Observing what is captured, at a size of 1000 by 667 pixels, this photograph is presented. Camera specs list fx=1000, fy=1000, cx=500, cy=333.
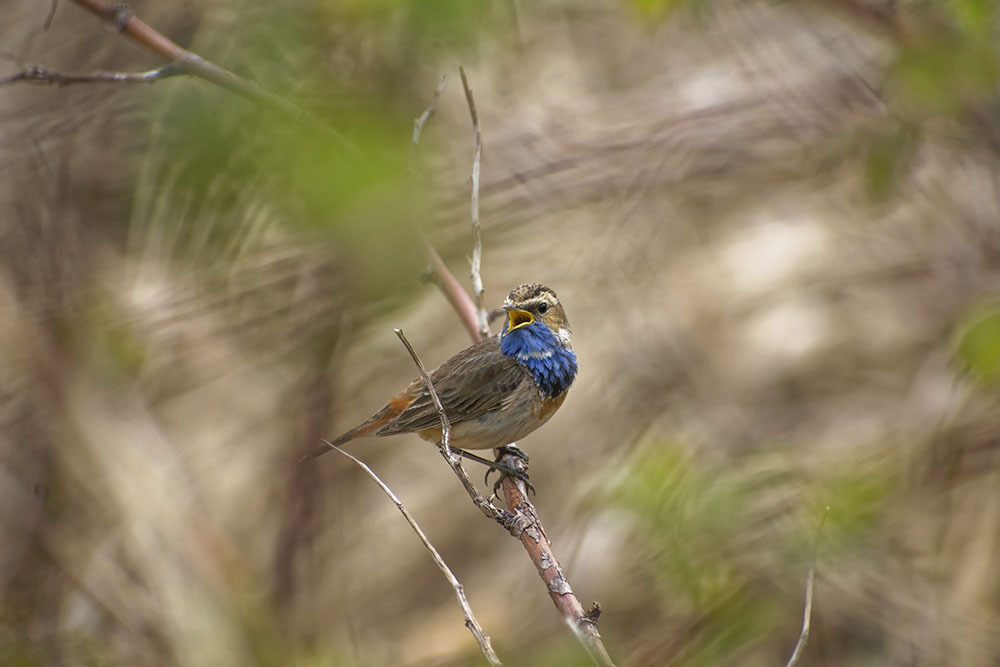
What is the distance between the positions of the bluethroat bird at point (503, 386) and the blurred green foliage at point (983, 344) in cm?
156

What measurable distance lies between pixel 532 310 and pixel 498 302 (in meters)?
2.57

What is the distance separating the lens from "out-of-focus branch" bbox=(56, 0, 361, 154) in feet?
8.02

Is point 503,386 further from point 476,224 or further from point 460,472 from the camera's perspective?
point 460,472

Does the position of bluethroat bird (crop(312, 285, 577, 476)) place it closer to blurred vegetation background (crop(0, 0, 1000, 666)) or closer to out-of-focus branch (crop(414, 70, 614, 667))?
out-of-focus branch (crop(414, 70, 614, 667))

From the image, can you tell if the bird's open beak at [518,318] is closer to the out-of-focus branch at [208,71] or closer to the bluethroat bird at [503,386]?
the bluethroat bird at [503,386]

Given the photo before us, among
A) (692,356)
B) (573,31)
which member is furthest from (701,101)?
(692,356)

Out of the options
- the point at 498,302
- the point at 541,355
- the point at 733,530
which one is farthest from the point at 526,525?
the point at 498,302

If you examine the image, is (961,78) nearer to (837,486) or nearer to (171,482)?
(837,486)

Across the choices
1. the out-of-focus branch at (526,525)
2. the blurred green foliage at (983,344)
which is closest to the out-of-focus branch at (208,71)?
the out-of-focus branch at (526,525)

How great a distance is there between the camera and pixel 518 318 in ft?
13.5

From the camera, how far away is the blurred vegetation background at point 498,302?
11.5 ft

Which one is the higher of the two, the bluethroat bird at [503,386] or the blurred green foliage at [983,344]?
the bluethroat bird at [503,386]

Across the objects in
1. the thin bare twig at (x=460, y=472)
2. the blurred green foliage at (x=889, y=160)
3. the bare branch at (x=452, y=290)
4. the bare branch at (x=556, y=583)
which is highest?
the bare branch at (x=452, y=290)

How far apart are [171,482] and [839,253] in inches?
179
